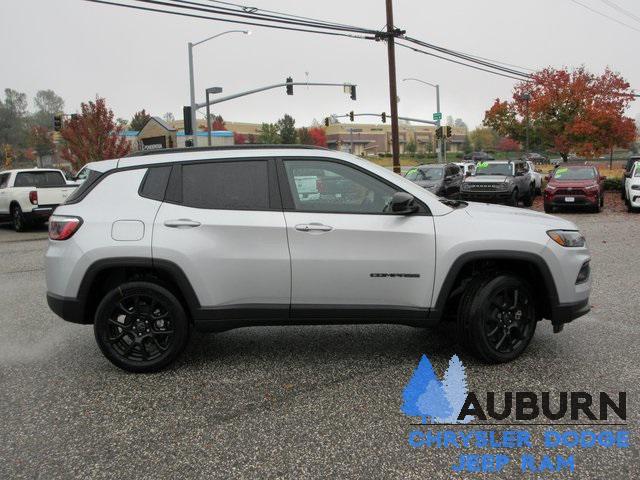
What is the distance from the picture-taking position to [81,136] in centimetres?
4669

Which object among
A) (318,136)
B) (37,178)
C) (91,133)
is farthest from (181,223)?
(318,136)

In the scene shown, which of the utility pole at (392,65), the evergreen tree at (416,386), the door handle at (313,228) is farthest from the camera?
the utility pole at (392,65)

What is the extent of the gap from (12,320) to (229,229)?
12.4ft

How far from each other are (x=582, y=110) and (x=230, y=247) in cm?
3302

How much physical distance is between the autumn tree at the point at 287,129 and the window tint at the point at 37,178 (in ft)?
240

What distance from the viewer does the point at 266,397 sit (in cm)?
418

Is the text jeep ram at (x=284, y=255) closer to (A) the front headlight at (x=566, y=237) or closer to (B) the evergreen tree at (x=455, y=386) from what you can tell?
(A) the front headlight at (x=566, y=237)

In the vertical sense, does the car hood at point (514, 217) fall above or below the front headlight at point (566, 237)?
above

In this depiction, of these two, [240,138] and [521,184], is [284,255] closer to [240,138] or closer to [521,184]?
[521,184]

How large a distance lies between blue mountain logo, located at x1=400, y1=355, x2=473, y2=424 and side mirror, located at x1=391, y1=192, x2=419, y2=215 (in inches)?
50.9

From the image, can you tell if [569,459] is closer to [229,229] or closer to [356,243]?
[356,243]

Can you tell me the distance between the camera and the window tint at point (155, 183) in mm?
4617

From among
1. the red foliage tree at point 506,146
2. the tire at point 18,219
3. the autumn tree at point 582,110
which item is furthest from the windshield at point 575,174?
the red foliage tree at point 506,146

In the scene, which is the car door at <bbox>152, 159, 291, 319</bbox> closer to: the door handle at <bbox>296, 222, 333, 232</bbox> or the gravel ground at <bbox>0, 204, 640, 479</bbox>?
the door handle at <bbox>296, 222, 333, 232</bbox>
